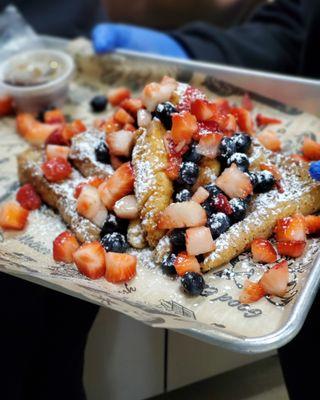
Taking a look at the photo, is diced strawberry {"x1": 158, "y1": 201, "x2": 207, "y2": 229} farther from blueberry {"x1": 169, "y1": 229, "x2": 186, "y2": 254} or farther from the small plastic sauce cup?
the small plastic sauce cup

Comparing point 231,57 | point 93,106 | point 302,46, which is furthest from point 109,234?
point 302,46

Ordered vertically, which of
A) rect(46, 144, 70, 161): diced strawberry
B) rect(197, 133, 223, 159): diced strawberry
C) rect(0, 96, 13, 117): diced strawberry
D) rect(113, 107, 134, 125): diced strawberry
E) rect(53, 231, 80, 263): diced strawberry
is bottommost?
rect(0, 96, 13, 117): diced strawberry

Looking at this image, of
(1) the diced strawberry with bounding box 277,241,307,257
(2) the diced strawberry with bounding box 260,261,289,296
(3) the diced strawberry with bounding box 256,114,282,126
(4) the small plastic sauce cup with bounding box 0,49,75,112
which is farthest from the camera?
(4) the small plastic sauce cup with bounding box 0,49,75,112

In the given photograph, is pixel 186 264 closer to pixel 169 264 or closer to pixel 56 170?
pixel 169 264

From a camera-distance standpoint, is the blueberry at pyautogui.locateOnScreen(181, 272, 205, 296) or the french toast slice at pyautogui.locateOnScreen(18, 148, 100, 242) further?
the french toast slice at pyautogui.locateOnScreen(18, 148, 100, 242)

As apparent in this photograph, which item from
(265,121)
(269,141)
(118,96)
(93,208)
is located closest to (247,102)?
(265,121)

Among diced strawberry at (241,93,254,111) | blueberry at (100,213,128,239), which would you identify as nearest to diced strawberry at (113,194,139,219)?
blueberry at (100,213,128,239)

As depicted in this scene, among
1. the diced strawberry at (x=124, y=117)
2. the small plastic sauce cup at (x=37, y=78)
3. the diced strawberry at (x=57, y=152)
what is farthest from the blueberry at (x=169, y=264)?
the small plastic sauce cup at (x=37, y=78)
